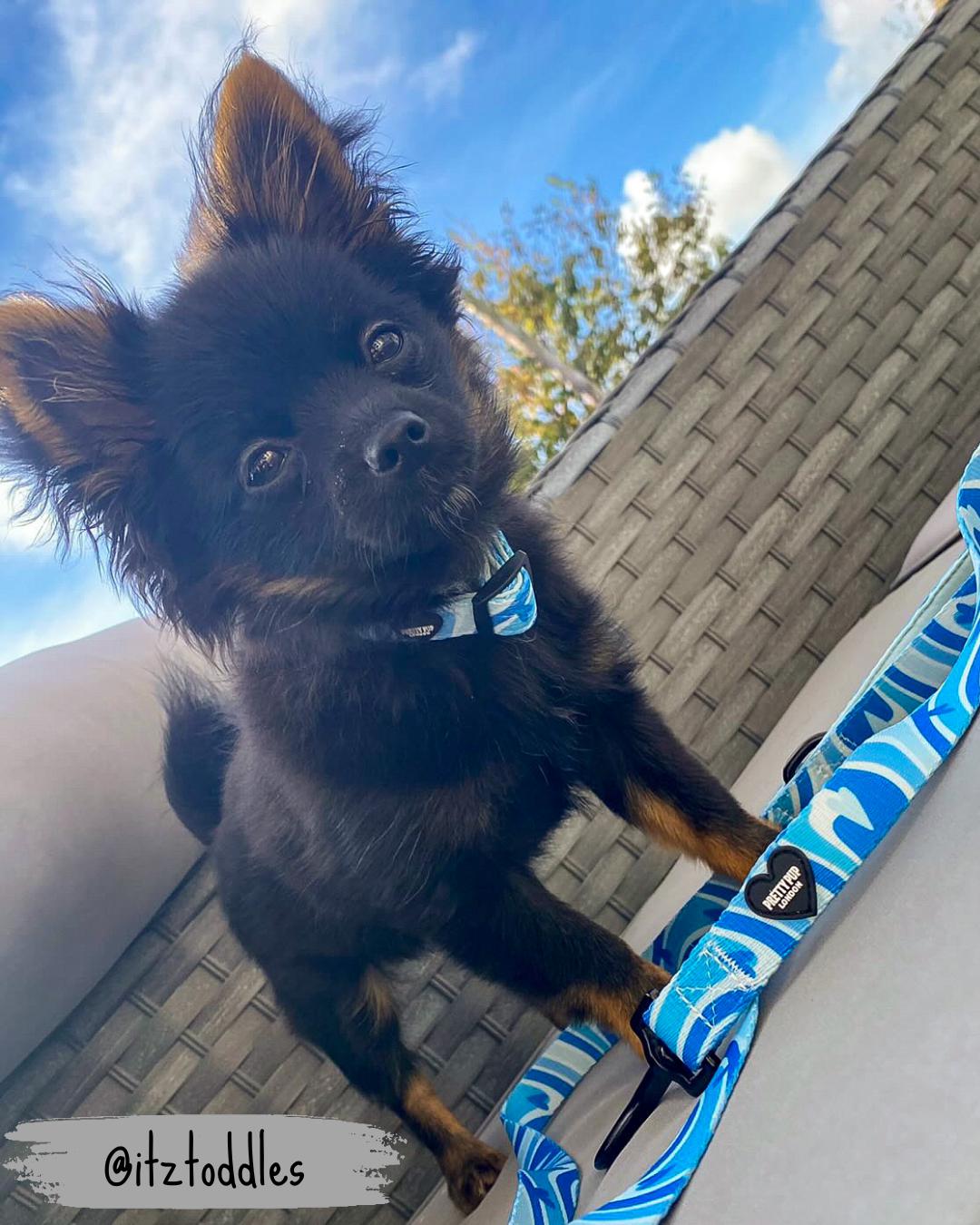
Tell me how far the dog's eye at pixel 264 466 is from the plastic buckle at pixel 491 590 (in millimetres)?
324

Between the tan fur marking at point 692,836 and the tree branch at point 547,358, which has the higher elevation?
the tree branch at point 547,358

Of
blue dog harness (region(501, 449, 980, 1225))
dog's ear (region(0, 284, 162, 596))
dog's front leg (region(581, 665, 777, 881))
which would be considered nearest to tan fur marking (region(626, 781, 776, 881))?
dog's front leg (region(581, 665, 777, 881))

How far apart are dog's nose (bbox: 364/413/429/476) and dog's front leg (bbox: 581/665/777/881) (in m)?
0.47

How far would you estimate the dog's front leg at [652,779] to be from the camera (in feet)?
4.66

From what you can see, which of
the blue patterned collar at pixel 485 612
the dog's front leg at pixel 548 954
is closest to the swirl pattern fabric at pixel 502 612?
the blue patterned collar at pixel 485 612

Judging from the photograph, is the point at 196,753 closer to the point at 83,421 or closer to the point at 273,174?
the point at 83,421

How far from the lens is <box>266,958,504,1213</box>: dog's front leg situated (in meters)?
1.52

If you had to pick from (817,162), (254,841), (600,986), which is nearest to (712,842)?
(600,986)

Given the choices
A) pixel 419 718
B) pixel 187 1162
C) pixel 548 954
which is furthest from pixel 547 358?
pixel 187 1162

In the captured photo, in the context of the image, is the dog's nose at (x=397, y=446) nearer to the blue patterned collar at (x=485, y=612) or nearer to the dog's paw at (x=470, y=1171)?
the blue patterned collar at (x=485, y=612)

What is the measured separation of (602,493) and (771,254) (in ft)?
2.23

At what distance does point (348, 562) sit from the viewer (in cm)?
131

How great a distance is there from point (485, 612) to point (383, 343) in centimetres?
43

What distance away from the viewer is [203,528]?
132cm
